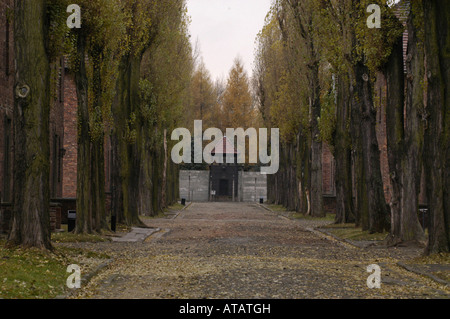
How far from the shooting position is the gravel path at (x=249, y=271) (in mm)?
10156

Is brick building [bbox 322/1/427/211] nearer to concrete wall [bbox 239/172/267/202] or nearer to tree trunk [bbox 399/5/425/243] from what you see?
tree trunk [bbox 399/5/425/243]

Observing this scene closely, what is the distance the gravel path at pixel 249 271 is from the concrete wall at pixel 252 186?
4850cm

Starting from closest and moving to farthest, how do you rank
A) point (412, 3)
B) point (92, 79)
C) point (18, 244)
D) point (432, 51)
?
point (18, 244)
point (432, 51)
point (412, 3)
point (92, 79)

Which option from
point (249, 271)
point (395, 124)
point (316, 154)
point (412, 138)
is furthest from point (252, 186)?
point (249, 271)

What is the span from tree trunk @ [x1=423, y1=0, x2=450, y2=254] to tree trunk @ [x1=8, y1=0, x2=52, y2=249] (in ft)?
25.6

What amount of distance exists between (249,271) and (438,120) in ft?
17.2

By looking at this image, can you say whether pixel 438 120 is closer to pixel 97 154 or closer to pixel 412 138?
pixel 412 138

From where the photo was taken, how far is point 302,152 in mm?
38438

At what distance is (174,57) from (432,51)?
23.3 meters

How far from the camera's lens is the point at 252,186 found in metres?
70.5

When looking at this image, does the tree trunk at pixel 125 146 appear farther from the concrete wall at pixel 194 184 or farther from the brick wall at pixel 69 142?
the concrete wall at pixel 194 184

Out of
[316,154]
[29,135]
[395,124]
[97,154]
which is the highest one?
[395,124]
